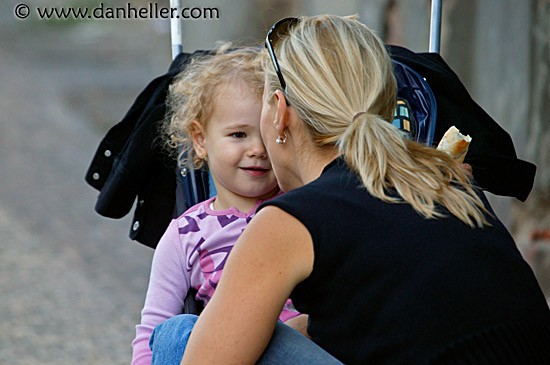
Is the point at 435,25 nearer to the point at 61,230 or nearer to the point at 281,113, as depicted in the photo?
the point at 281,113

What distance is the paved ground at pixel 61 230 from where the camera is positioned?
3.84m

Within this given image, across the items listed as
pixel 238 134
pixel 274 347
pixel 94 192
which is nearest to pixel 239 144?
pixel 238 134

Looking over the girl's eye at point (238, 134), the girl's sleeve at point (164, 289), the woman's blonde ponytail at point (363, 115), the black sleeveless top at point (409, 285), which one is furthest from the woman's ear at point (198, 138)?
the black sleeveless top at point (409, 285)

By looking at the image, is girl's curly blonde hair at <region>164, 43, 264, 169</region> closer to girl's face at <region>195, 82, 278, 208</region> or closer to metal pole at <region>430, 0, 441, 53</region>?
girl's face at <region>195, 82, 278, 208</region>

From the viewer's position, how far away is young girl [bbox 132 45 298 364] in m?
2.06

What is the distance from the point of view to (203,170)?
7.78 feet

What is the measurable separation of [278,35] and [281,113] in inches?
7.5

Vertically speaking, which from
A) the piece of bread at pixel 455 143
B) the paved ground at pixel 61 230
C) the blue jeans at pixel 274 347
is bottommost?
the paved ground at pixel 61 230

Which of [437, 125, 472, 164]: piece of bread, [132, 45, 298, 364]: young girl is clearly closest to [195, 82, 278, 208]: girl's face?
[132, 45, 298, 364]: young girl

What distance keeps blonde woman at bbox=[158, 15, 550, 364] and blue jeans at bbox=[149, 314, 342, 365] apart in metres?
0.03

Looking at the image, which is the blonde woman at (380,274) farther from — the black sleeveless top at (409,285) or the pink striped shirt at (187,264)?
the pink striped shirt at (187,264)

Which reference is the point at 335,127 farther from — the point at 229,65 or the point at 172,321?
the point at 229,65

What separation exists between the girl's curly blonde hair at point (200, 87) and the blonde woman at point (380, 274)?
666mm

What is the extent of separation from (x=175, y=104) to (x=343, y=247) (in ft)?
3.59
